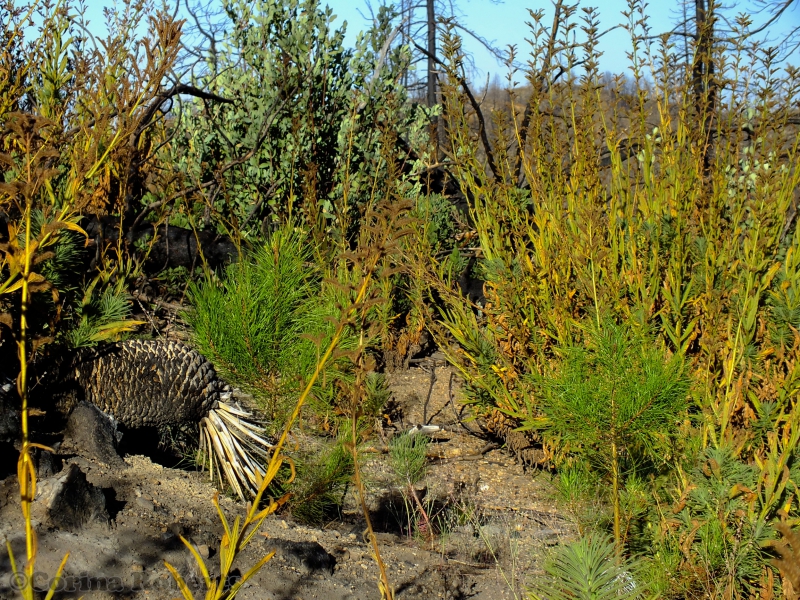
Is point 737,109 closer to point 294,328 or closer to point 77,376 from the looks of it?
point 294,328

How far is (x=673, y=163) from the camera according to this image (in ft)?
9.82

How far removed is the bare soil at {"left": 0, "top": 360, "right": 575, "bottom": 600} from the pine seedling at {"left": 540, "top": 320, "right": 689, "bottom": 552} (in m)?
0.33

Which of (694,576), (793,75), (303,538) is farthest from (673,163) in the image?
(303,538)

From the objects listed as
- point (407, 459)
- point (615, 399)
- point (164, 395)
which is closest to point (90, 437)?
point (164, 395)

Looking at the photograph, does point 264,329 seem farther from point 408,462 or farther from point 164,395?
point 408,462

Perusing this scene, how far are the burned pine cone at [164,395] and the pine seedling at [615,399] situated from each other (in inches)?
41.4

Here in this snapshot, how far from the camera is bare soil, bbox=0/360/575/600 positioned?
1788 millimetres

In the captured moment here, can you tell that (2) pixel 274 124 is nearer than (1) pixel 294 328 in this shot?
No

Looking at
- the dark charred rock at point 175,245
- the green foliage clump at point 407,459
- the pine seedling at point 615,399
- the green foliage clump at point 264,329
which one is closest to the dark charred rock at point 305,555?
the green foliage clump at point 407,459

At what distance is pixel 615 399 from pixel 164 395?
62.2 inches

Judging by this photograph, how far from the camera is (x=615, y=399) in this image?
209 cm

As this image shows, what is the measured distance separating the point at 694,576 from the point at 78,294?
250cm

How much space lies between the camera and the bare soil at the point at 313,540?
1.79 m

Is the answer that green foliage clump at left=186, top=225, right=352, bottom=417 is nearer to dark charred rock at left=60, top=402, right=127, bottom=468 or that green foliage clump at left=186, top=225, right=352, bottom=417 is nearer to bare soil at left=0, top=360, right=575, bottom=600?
bare soil at left=0, top=360, right=575, bottom=600
